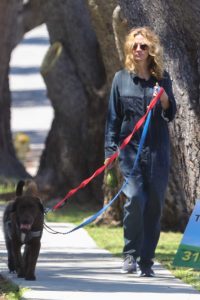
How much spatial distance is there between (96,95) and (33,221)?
7.22 m

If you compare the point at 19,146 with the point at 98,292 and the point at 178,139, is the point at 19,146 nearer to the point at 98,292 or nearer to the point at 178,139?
the point at 178,139

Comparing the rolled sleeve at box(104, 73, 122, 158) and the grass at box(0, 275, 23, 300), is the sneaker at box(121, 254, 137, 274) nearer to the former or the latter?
the rolled sleeve at box(104, 73, 122, 158)

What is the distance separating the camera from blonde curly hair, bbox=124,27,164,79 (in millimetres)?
10125

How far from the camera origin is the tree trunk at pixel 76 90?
1700 cm

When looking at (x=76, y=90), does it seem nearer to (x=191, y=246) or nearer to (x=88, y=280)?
(x=88, y=280)

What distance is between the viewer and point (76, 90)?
1711 cm

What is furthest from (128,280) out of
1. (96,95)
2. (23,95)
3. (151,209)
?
(23,95)

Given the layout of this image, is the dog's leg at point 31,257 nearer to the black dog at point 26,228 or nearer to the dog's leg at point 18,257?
the black dog at point 26,228

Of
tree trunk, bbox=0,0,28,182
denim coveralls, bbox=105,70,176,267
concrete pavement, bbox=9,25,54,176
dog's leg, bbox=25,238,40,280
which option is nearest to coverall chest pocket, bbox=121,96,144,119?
denim coveralls, bbox=105,70,176,267

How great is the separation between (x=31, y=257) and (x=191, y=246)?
127cm

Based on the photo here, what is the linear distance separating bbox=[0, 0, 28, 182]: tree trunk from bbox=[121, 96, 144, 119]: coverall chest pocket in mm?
8734

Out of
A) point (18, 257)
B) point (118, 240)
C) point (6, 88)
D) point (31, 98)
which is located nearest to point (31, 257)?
point (18, 257)

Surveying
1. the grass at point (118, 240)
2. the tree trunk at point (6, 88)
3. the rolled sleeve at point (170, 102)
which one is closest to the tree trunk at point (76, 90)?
the grass at point (118, 240)

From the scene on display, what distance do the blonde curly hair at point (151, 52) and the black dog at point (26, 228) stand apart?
1296mm
